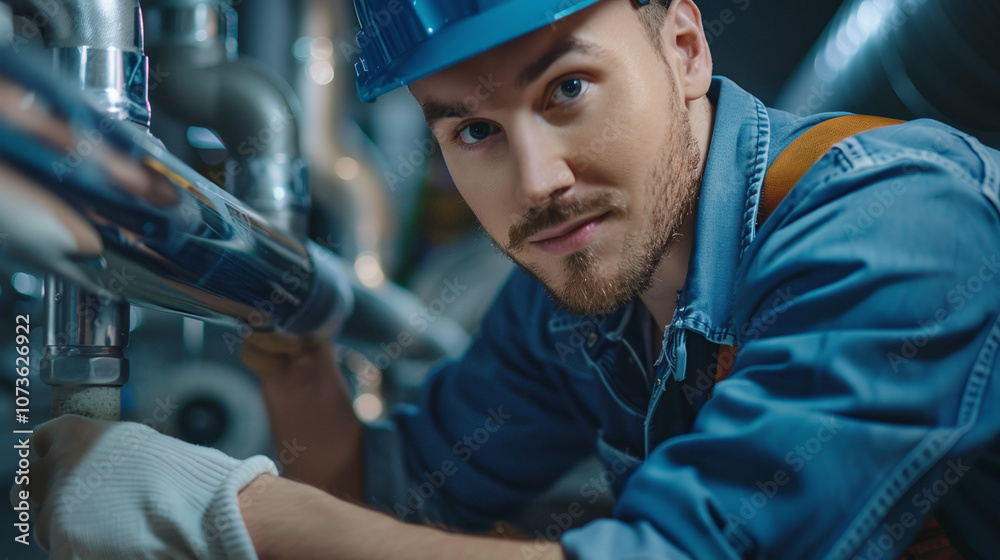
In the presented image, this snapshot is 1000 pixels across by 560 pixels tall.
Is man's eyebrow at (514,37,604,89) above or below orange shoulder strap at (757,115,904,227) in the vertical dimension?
above

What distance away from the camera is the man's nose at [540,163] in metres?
0.60

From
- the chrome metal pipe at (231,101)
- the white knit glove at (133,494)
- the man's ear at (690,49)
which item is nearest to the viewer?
the white knit glove at (133,494)

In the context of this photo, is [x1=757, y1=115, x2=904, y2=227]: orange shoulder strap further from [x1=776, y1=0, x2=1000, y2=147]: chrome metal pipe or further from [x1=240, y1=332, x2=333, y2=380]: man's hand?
[x1=240, y1=332, x2=333, y2=380]: man's hand

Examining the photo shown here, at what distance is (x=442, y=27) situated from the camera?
23.5 inches

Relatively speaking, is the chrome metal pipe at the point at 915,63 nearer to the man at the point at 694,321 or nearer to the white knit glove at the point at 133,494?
the man at the point at 694,321

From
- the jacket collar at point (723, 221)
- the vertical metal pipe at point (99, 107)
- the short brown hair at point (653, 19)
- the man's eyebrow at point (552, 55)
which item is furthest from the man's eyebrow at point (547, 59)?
the vertical metal pipe at point (99, 107)

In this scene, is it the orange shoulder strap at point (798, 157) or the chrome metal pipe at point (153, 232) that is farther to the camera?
the orange shoulder strap at point (798, 157)

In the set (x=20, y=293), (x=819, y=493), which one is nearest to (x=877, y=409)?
(x=819, y=493)

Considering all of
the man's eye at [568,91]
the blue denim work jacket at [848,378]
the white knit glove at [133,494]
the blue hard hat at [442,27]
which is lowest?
the white knit glove at [133,494]

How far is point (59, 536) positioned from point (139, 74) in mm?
402

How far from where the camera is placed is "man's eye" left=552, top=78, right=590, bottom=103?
62cm

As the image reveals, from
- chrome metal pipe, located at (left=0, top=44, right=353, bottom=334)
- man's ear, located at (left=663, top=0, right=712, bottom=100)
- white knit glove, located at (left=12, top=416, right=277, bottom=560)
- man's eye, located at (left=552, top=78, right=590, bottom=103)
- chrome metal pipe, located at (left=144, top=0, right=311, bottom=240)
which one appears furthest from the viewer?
chrome metal pipe, located at (left=144, top=0, right=311, bottom=240)

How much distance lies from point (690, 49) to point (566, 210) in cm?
27

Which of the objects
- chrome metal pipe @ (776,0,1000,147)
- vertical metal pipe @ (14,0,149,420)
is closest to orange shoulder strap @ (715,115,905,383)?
chrome metal pipe @ (776,0,1000,147)
